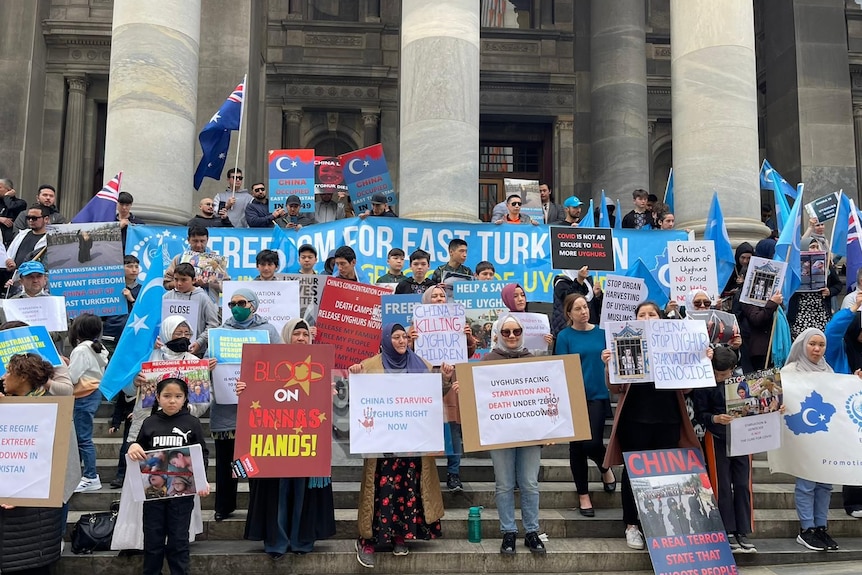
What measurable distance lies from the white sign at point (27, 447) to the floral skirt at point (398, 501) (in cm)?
266

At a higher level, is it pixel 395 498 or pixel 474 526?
pixel 395 498

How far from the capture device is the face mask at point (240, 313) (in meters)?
7.69

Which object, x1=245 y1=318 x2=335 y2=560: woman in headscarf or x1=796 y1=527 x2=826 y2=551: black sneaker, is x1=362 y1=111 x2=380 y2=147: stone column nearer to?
x1=245 y1=318 x2=335 y2=560: woman in headscarf

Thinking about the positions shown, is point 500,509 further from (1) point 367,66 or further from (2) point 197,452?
(1) point 367,66

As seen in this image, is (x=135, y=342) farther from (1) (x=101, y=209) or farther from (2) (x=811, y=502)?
(2) (x=811, y=502)

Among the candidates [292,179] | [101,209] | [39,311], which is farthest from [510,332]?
[101,209]

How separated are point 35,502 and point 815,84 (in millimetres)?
19428

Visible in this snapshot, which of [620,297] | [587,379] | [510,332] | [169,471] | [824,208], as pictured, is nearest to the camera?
[169,471]

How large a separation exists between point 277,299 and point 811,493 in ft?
19.0

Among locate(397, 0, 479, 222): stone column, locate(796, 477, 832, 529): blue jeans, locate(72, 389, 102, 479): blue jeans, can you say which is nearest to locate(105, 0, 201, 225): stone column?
locate(397, 0, 479, 222): stone column

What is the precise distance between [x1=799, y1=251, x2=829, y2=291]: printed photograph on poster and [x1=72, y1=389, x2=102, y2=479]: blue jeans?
8.63 metres

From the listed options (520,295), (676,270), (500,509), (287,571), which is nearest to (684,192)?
(676,270)

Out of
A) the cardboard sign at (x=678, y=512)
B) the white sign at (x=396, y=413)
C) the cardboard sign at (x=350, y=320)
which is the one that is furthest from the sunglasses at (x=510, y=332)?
the cardboard sign at (x=350, y=320)

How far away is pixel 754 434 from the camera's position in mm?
7344
